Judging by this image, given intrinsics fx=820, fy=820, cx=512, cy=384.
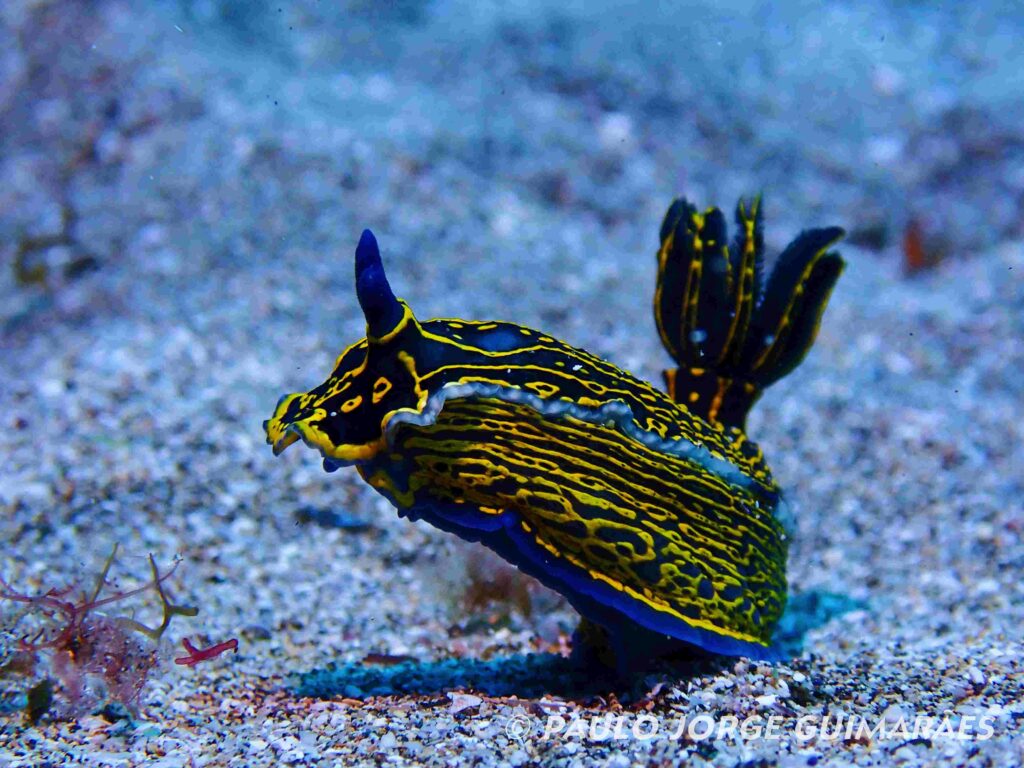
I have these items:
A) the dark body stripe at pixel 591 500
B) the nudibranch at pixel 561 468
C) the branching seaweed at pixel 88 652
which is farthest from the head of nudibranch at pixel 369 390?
the branching seaweed at pixel 88 652

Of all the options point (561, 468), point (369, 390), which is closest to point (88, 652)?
point (369, 390)

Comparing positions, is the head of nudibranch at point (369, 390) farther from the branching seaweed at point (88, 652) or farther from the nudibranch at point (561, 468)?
the branching seaweed at point (88, 652)

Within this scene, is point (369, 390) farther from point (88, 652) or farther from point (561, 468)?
point (88, 652)

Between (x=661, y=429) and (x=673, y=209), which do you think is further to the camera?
(x=673, y=209)

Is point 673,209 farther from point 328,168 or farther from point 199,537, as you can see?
point 328,168

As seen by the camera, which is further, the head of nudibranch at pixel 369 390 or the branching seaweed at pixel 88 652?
the branching seaweed at pixel 88 652

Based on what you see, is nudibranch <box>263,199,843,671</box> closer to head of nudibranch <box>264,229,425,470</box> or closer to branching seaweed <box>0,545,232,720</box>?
head of nudibranch <box>264,229,425,470</box>

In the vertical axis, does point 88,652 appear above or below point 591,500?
below

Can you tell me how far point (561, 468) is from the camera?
2.94m

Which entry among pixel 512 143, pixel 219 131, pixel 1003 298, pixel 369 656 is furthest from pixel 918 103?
pixel 369 656

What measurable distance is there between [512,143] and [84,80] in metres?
4.37

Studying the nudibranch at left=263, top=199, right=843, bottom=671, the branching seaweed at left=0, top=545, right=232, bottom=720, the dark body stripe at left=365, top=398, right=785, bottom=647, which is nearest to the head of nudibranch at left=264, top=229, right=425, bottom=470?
the nudibranch at left=263, top=199, right=843, bottom=671

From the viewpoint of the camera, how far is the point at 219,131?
7.96 meters

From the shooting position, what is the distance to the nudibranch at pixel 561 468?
9.10 ft
